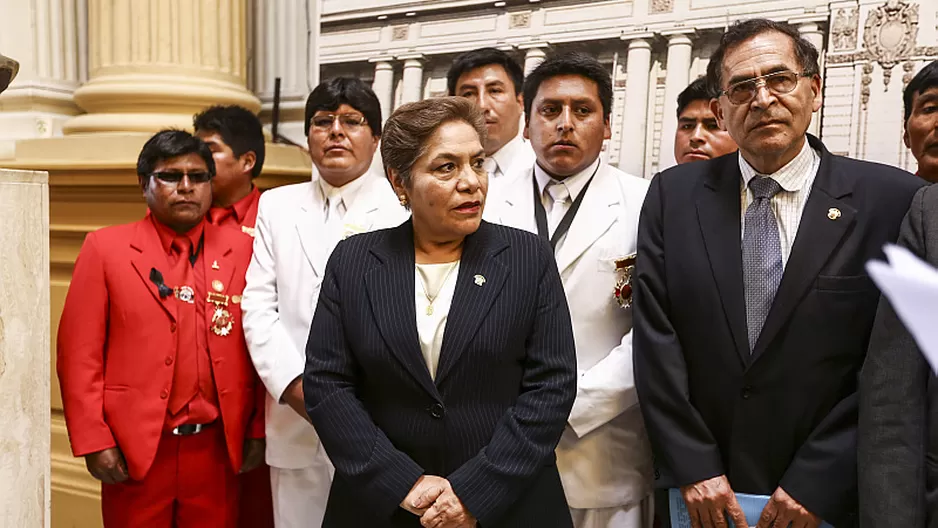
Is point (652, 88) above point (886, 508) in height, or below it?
above

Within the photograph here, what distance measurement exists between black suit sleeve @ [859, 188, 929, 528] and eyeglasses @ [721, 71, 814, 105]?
41 centimetres

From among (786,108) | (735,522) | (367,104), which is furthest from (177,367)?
(786,108)

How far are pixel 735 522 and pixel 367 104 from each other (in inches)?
70.2

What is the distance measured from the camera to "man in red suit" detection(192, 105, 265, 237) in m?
3.12

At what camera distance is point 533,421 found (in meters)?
1.85

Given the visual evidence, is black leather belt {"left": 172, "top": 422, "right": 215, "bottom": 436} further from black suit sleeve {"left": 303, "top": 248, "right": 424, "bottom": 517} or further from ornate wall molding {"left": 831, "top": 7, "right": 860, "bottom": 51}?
ornate wall molding {"left": 831, "top": 7, "right": 860, "bottom": 51}

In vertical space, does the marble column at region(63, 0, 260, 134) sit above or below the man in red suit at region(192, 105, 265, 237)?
above

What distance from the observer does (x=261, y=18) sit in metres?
4.19

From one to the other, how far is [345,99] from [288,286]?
0.68 meters

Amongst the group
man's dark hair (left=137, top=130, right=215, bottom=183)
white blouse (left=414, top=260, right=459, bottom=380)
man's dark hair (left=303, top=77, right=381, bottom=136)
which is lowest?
white blouse (left=414, top=260, right=459, bottom=380)

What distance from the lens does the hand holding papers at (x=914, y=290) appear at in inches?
21.4

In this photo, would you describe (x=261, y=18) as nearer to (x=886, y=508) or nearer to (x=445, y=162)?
(x=445, y=162)

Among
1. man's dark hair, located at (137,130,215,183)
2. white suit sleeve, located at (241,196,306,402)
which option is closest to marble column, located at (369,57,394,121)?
white suit sleeve, located at (241,196,306,402)

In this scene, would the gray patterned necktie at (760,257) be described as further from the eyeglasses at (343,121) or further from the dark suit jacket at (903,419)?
the eyeglasses at (343,121)
